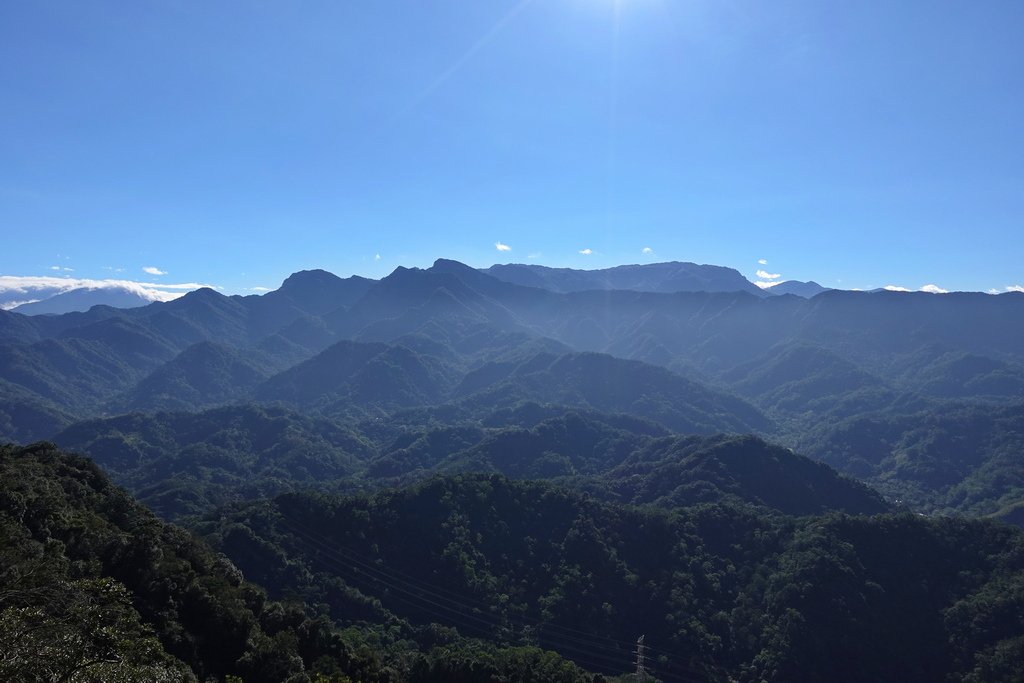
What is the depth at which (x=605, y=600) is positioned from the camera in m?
94.3

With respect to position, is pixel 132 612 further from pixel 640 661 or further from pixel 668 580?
pixel 668 580

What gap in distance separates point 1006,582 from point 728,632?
40.8 meters

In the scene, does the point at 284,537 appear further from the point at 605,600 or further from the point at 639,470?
the point at 639,470

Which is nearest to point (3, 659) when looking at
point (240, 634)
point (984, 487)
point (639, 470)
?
point (240, 634)

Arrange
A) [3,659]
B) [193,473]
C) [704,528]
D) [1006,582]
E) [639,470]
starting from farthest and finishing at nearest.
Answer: [193,473] → [639,470] → [704,528] → [1006,582] → [3,659]

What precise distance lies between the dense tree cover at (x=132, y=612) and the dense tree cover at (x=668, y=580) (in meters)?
22.7

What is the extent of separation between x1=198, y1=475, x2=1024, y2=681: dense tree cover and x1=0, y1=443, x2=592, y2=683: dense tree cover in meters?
22.7

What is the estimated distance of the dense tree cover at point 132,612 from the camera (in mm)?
22209

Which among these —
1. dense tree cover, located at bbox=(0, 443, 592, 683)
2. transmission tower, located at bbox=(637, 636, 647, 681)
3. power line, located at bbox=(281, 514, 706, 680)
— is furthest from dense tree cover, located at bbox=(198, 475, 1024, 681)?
dense tree cover, located at bbox=(0, 443, 592, 683)

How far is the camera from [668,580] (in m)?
99.0

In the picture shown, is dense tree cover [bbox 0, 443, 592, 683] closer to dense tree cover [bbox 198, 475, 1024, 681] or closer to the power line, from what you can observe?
the power line

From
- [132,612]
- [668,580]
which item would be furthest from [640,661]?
[132,612]

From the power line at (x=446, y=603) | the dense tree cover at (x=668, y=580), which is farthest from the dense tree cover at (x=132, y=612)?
the dense tree cover at (x=668, y=580)

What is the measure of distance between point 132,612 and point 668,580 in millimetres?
83955
